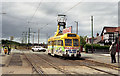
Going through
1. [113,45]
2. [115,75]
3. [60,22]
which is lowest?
[115,75]

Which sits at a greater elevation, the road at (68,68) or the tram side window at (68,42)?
the tram side window at (68,42)

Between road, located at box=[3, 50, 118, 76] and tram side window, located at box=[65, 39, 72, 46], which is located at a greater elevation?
tram side window, located at box=[65, 39, 72, 46]

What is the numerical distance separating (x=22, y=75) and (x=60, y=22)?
20348mm

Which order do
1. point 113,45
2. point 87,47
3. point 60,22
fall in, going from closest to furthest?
1. point 113,45
2. point 60,22
3. point 87,47

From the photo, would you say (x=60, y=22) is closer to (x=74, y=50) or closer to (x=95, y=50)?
(x=74, y=50)

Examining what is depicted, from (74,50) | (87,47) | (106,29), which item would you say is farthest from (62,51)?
(106,29)

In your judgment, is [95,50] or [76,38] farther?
[95,50]

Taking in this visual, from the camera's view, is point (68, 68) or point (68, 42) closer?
point (68, 68)

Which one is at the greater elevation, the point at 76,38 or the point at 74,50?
the point at 76,38

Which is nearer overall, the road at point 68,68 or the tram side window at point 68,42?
the road at point 68,68

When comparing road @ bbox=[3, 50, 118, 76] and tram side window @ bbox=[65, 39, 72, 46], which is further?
tram side window @ bbox=[65, 39, 72, 46]

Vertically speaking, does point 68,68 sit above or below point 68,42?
below

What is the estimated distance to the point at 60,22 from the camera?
96.0 ft

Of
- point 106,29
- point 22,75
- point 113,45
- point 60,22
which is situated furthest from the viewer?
point 106,29
